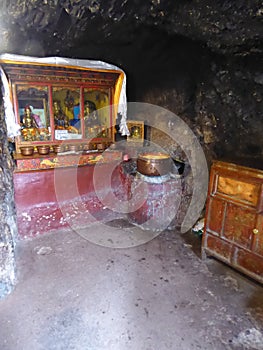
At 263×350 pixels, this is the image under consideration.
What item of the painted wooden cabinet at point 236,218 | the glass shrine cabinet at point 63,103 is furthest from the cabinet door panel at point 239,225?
the glass shrine cabinet at point 63,103

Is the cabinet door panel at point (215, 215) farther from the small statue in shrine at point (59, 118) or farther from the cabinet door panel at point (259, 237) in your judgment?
the small statue in shrine at point (59, 118)

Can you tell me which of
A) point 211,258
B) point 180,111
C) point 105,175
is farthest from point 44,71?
point 211,258

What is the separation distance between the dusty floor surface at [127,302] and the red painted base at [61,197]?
0.41m

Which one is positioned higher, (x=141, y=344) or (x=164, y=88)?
(x=164, y=88)

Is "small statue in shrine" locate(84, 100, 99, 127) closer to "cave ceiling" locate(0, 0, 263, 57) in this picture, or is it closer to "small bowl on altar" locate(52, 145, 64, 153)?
"small bowl on altar" locate(52, 145, 64, 153)

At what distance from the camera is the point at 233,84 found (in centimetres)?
285

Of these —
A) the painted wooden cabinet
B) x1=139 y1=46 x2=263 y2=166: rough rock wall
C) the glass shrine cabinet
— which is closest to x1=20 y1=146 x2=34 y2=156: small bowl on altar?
the glass shrine cabinet

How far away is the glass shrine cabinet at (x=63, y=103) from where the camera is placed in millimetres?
3232

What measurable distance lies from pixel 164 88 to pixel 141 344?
3.33 metres

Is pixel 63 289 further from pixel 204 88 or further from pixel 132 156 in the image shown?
pixel 204 88

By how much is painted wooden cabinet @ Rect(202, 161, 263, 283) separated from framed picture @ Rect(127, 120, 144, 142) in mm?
→ 2025

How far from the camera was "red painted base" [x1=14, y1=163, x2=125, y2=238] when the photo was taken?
312 centimetres

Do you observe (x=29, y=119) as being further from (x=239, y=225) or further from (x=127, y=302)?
(x=239, y=225)

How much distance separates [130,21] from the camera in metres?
2.84
